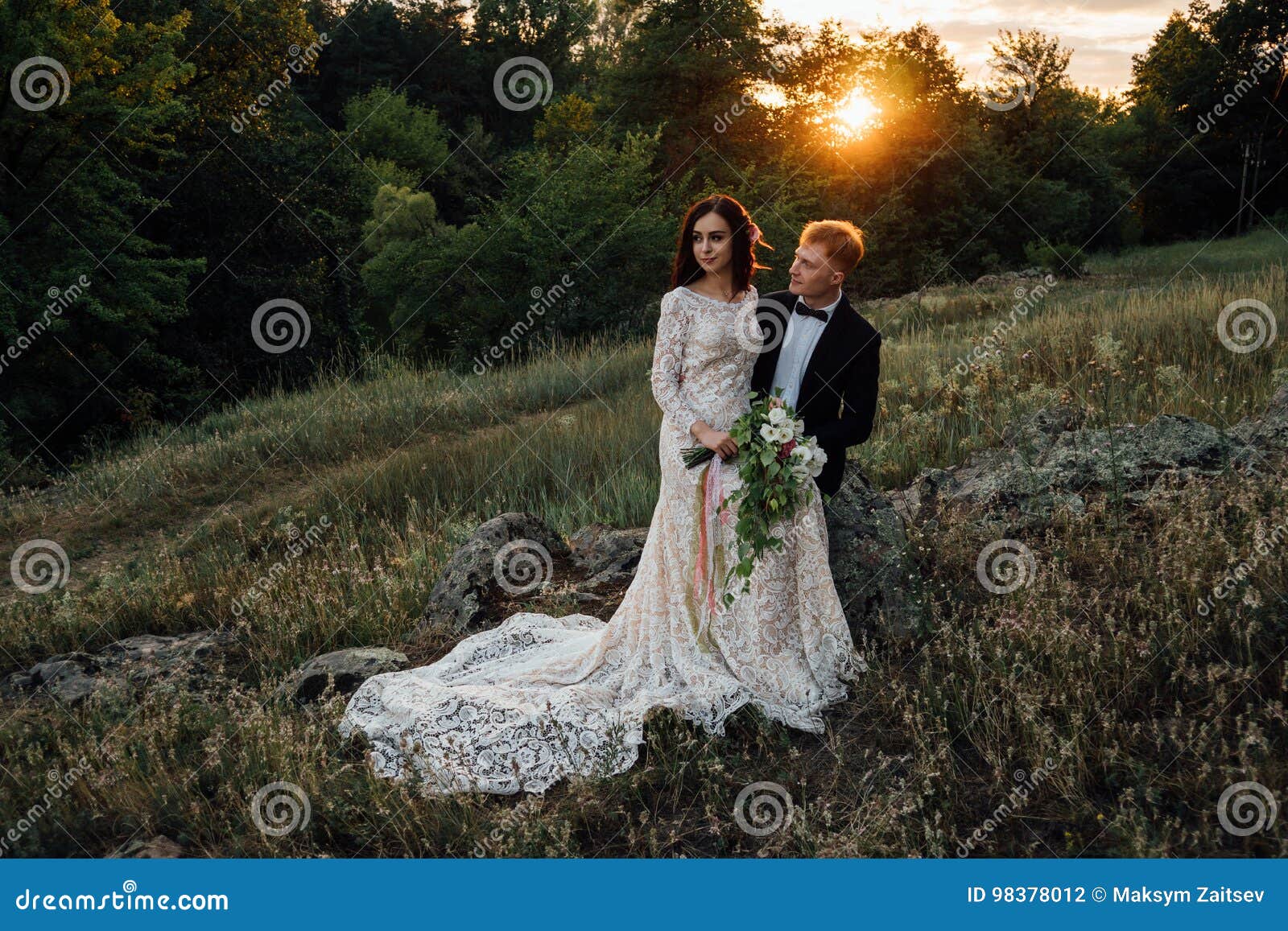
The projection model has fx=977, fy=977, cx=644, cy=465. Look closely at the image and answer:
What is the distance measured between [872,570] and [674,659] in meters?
1.06

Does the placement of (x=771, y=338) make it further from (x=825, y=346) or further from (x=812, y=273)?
(x=812, y=273)

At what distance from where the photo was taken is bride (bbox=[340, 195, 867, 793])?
4207mm

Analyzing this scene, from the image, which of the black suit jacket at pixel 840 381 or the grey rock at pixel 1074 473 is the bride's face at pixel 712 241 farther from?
the grey rock at pixel 1074 473

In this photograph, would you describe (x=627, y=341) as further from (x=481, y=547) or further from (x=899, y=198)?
(x=899, y=198)

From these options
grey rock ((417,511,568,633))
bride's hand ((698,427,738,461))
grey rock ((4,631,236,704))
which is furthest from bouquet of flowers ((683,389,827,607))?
grey rock ((4,631,236,704))

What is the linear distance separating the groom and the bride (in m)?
0.18

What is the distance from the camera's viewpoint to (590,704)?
446 centimetres

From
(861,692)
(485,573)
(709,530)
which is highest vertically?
(709,530)

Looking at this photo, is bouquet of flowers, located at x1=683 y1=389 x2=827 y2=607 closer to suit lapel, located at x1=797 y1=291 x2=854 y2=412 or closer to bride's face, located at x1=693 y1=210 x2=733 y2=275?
suit lapel, located at x1=797 y1=291 x2=854 y2=412

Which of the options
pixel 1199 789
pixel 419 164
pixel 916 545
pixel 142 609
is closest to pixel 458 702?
pixel 916 545

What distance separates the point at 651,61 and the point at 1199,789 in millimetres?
31946

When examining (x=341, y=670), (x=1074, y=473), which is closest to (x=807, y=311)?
(x=1074, y=473)

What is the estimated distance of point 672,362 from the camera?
14.5 ft

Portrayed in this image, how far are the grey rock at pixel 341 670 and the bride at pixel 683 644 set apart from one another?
1.31 feet
